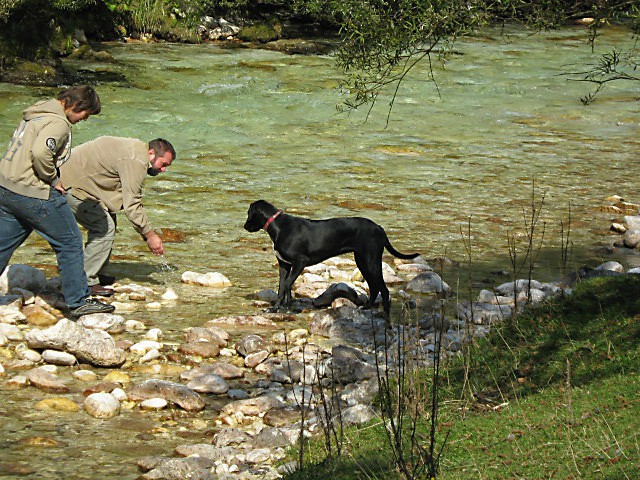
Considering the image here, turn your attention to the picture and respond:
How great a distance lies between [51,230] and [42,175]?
0.50 meters

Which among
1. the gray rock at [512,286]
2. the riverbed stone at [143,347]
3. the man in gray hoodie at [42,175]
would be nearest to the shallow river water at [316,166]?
the gray rock at [512,286]

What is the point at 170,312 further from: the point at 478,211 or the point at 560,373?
the point at 478,211

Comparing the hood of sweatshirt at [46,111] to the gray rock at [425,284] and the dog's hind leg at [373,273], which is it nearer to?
the dog's hind leg at [373,273]

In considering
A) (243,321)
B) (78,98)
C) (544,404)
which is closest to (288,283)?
(243,321)

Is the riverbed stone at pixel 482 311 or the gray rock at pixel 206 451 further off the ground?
the gray rock at pixel 206 451

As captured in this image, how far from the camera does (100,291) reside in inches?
380

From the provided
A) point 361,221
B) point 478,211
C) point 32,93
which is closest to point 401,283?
point 361,221

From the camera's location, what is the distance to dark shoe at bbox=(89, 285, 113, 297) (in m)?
9.63

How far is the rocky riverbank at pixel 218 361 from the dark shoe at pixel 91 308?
83 millimetres

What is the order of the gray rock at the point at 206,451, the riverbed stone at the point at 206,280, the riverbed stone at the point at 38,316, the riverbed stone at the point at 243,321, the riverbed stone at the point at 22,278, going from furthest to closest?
the riverbed stone at the point at 206,280 → the riverbed stone at the point at 22,278 → the riverbed stone at the point at 243,321 → the riverbed stone at the point at 38,316 → the gray rock at the point at 206,451

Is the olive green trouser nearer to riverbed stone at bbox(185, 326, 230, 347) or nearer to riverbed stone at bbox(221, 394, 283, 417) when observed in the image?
riverbed stone at bbox(185, 326, 230, 347)

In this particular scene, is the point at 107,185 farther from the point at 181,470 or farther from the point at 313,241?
the point at 181,470

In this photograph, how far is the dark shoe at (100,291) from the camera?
9633mm

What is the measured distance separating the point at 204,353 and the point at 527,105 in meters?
15.7
